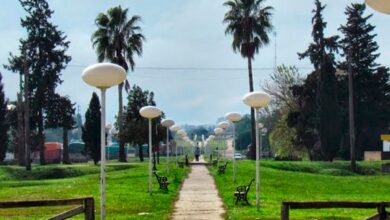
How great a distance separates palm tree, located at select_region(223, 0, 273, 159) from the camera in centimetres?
4972

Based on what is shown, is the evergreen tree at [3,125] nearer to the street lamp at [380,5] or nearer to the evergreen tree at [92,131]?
the evergreen tree at [92,131]

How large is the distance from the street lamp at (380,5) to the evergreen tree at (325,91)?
4815 centimetres

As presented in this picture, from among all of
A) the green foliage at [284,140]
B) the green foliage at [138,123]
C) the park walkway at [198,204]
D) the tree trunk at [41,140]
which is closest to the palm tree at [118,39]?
the green foliage at [138,123]

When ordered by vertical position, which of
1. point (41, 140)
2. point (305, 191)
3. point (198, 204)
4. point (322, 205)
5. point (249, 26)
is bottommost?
point (305, 191)

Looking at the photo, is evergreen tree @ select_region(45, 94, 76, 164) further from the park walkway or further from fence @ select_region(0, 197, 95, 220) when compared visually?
fence @ select_region(0, 197, 95, 220)

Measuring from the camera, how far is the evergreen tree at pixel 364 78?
6119 centimetres

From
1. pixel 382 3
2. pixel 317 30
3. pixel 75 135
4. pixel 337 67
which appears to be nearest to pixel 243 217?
pixel 382 3

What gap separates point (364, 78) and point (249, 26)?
17.4 metres

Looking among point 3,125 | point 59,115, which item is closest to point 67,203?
point 59,115

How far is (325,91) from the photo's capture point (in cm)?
5431

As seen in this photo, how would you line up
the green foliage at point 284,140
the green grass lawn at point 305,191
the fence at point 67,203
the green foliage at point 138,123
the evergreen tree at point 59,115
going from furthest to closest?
the green foliage at point 284,140 → the evergreen tree at point 59,115 → the green foliage at point 138,123 → the green grass lawn at point 305,191 → the fence at point 67,203

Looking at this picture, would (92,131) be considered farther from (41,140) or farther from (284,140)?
(284,140)

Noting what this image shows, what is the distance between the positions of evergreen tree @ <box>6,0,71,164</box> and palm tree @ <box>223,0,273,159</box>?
19.6 meters

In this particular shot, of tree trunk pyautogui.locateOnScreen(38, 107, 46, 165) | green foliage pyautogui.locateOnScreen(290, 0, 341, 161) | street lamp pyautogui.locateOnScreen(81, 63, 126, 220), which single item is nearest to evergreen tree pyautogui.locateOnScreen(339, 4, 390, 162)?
green foliage pyautogui.locateOnScreen(290, 0, 341, 161)
